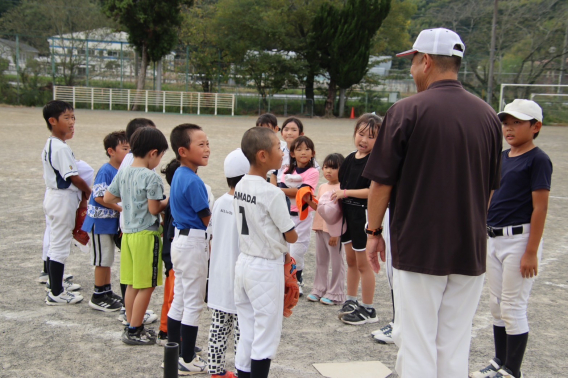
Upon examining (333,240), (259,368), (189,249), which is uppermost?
(189,249)

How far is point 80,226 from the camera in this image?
496 centimetres

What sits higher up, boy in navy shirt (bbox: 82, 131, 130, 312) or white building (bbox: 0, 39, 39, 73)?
white building (bbox: 0, 39, 39, 73)

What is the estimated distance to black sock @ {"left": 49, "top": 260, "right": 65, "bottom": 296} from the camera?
473 cm

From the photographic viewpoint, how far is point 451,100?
2662 mm

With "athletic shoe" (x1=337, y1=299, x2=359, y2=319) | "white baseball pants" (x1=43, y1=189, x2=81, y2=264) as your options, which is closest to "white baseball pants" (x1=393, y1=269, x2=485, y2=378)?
"athletic shoe" (x1=337, y1=299, x2=359, y2=319)

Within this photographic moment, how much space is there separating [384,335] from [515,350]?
104cm

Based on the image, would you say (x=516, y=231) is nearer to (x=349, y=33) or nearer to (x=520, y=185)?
(x=520, y=185)

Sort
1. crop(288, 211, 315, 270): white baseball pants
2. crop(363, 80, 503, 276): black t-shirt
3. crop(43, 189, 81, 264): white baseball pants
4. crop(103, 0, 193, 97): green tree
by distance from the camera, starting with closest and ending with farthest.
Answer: crop(363, 80, 503, 276): black t-shirt, crop(43, 189, 81, 264): white baseball pants, crop(288, 211, 315, 270): white baseball pants, crop(103, 0, 193, 97): green tree

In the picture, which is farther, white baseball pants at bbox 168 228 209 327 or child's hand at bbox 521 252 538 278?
white baseball pants at bbox 168 228 209 327

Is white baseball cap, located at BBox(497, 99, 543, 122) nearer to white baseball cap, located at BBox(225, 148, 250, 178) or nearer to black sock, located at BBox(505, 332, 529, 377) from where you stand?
black sock, located at BBox(505, 332, 529, 377)

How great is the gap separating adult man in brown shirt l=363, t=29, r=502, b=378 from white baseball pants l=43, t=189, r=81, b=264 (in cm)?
317

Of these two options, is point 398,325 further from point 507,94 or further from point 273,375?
point 507,94

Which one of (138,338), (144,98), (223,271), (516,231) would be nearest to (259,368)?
(223,271)

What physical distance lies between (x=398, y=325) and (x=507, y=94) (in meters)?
35.4
